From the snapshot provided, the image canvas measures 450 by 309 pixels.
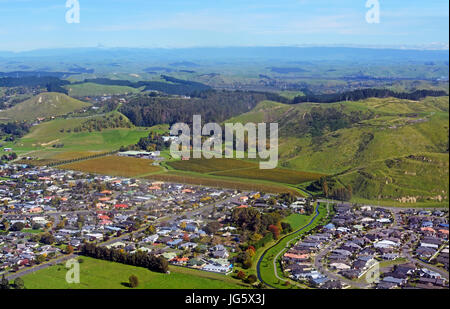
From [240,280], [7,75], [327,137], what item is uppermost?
[7,75]

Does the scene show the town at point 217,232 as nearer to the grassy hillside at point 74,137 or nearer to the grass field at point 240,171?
the grass field at point 240,171

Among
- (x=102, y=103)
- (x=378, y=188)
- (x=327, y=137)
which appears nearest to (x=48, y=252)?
(x=378, y=188)

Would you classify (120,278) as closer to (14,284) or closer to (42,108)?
(14,284)

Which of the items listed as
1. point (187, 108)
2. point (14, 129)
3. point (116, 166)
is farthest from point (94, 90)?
point (116, 166)

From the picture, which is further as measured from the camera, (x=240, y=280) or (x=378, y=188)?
(x=378, y=188)

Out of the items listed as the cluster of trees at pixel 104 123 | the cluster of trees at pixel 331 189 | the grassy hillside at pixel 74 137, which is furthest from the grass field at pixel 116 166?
the cluster of trees at pixel 331 189

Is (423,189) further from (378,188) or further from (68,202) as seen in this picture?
(68,202)
